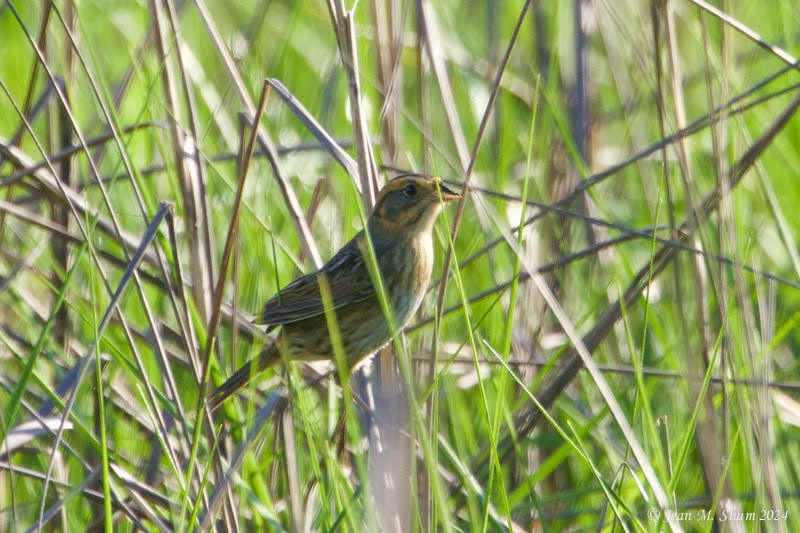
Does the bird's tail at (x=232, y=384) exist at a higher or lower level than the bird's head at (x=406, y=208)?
lower

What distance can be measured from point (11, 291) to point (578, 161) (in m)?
1.66

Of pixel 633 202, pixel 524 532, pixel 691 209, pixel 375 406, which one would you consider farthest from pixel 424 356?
pixel 633 202

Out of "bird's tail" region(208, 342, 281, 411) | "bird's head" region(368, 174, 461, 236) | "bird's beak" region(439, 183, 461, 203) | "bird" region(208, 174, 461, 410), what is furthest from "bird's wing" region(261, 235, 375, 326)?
"bird's beak" region(439, 183, 461, 203)

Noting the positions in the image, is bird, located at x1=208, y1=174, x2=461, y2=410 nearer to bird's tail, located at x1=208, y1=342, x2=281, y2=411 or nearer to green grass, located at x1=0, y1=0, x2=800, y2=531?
green grass, located at x1=0, y1=0, x2=800, y2=531

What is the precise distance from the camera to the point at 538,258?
140 inches

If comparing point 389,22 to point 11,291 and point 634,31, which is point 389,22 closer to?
point 634,31

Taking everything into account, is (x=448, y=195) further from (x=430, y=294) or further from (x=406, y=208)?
(x=430, y=294)

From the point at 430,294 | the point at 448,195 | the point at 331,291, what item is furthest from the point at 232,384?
the point at 430,294

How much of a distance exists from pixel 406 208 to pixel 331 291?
1.16 feet

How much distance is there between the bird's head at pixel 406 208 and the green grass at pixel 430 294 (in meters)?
0.13

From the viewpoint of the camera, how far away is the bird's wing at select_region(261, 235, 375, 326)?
10.0 ft

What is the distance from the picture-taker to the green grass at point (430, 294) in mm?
2074

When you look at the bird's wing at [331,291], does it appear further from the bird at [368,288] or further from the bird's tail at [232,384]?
the bird's tail at [232,384]

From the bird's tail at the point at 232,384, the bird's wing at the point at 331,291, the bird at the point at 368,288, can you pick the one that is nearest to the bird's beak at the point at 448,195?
the bird at the point at 368,288
